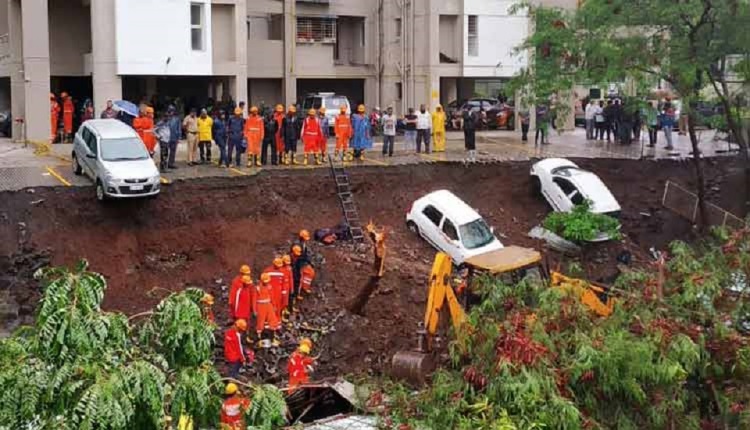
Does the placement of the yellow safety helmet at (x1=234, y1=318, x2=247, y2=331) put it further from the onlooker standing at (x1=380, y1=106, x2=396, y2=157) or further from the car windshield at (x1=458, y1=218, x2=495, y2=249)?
the onlooker standing at (x1=380, y1=106, x2=396, y2=157)

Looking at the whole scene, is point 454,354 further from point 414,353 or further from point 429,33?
point 429,33

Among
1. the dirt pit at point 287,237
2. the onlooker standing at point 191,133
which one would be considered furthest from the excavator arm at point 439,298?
the onlooker standing at point 191,133

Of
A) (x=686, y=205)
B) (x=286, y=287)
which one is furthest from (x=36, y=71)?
(x=686, y=205)

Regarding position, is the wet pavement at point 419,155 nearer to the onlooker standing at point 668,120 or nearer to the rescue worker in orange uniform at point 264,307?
the onlooker standing at point 668,120

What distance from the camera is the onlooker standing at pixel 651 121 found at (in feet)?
98.9

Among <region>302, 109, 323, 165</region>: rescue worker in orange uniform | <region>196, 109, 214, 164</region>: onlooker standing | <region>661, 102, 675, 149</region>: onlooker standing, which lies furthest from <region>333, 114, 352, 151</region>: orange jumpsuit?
<region>661, 102, 675, 149</region>: onlooker standing

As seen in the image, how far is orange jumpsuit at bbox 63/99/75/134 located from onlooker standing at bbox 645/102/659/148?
1962 centimetres

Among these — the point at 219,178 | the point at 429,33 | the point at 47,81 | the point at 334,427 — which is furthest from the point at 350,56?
the point at 334,427

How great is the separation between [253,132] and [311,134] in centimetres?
178

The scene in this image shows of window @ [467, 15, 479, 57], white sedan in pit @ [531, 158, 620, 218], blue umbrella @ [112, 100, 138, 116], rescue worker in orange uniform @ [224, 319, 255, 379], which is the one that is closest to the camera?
rescue worker in orange uniform @ [224, 319, 255, 379]

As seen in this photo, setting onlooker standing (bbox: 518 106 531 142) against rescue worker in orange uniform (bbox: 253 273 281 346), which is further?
onlooker standing (bbox: 518 106 531 142)

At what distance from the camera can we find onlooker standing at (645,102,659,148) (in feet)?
98.9

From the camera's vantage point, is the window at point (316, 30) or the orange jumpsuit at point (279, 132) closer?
the orange jumpsuit at point (279, 132)

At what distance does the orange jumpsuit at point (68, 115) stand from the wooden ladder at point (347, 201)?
424 inches
